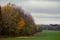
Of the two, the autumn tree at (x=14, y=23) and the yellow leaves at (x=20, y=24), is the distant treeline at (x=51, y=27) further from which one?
the yellow leaves at (x=20, y=24)

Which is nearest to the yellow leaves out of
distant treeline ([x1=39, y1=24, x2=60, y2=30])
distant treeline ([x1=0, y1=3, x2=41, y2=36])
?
distant treeline ([x1=0, y1=3, x2=41, y2=36])

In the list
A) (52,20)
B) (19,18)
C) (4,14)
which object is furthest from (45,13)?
(4,14)

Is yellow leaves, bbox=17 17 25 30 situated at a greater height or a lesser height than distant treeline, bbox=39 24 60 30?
greater

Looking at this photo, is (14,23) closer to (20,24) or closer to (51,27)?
(20,24)

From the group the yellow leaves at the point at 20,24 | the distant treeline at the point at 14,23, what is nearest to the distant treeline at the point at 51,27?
the distant treeline at the point at 14,23

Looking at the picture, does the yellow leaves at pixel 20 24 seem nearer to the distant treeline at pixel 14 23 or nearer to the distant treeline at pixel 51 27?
the distant treeline at pixel 14 23

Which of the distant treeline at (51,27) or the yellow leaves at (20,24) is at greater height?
the yellow leaves at (20,24)

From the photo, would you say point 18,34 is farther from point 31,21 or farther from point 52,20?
point 52,20

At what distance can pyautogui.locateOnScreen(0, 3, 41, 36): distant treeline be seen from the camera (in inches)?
87.7

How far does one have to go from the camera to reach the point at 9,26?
2.23 m

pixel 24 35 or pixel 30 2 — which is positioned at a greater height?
pixel 30 2

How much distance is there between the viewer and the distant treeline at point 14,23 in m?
2.23

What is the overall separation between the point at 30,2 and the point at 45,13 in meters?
0.20

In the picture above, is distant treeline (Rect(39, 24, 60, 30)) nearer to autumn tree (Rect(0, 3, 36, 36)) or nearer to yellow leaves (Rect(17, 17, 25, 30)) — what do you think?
autumn tree (Rect(0, 3, 36, 36))
